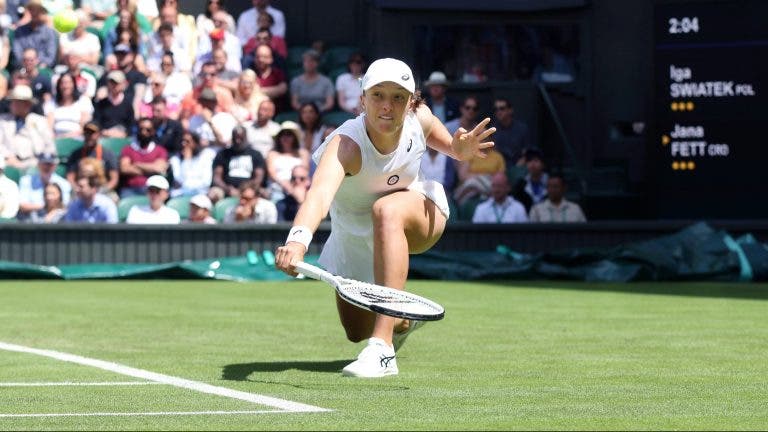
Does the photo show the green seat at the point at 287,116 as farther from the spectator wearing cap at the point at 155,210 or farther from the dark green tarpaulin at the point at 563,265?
the dark green tarpaulin at the point at 563,265

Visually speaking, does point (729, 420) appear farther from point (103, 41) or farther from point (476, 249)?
point (103, 41)

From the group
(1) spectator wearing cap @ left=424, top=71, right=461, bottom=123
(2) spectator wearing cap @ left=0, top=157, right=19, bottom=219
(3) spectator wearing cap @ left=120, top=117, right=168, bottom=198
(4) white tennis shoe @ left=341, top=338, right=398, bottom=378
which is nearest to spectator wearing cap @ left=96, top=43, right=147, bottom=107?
(3) spectator wearing cap @ left=120, top=117, right=168, bottom=198

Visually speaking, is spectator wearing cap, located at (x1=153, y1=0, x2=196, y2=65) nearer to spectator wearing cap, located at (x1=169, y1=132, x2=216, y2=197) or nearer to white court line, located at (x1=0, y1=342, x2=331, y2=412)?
spectator wearing cap, located at (x1=169, y1=132, x2=216, y2=197)

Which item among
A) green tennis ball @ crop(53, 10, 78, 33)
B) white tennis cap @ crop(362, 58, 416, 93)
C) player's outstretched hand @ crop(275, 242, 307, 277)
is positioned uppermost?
green tennis ball @ crop(53, 10, 78, 33)

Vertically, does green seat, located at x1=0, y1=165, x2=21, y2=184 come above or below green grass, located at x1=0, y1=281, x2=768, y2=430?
above

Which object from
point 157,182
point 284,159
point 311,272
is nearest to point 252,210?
point 284,159

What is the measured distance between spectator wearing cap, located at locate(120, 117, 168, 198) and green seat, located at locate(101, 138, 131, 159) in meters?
0.65

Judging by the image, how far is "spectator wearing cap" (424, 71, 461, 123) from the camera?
20781 millimetres

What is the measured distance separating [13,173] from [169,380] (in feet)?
43.4

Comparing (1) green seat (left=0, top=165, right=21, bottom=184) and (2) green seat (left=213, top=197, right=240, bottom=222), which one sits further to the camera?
(1) green seat (left=0, top=165, right=21, bottom=184)

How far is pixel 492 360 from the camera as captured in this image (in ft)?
29.4

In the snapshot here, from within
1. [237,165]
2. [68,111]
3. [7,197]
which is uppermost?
[68,111]

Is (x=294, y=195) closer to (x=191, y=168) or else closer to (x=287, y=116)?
(x=191, y=168)

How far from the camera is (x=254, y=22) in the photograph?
22719mm
